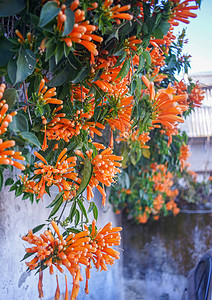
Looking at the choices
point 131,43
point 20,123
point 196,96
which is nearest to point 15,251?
point 20,123

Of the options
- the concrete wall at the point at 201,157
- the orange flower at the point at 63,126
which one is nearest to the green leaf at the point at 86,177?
the orange flower at the point at 63,126

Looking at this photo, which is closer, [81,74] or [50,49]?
[50,49]

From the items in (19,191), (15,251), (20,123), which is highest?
(20,123)

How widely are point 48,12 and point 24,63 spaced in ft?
0.53

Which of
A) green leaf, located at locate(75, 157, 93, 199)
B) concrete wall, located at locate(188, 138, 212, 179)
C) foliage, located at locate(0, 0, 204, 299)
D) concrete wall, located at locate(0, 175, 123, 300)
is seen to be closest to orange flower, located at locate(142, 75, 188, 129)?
foliage, located at locate(0, 0, 204, 299)

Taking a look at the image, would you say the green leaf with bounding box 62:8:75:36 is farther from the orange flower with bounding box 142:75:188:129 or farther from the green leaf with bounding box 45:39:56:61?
the orange flower with bounding box 142:75:188:129

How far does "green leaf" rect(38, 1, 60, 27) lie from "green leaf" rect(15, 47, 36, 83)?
0.48 ft

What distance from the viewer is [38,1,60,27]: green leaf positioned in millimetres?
638

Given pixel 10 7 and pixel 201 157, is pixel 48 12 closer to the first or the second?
pixel 10 7

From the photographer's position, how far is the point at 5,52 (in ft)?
2.66

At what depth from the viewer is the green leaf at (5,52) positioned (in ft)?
2.64

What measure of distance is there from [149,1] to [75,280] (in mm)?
858

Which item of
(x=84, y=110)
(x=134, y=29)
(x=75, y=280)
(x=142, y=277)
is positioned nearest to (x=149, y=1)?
(x=134, y=29)

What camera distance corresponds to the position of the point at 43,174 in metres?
0.85
